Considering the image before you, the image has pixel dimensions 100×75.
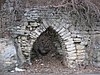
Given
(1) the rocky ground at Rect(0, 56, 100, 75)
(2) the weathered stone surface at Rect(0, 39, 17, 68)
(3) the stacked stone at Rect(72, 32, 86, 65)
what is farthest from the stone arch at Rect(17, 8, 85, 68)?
(2) the weathered stone surface at Rect(0, 39, 17, 68)

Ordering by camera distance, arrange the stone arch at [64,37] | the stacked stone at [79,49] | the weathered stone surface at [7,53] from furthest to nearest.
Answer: the stacked stone at [79,49], the stone arch at [64,37], the weathered stone surface at [7,53]

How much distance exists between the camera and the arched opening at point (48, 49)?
8.59 m

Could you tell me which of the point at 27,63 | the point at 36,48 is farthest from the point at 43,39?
the point at 27,63

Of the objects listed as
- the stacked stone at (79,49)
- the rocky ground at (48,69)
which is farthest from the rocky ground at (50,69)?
the stacked stone at (79,49)

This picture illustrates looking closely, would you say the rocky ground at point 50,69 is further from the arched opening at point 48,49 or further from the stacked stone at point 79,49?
the stacked stone at point 79,49

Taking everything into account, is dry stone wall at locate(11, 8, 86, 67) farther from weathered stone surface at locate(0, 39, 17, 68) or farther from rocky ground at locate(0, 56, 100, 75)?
weathered stone surface at locate(0, 39, 17, 68)

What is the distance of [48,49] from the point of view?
8.77 meters

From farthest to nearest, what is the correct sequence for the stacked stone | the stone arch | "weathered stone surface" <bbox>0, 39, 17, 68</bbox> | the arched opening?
the arched opening, the stacked stone, the stone arch, "weathered stone surface" <bbox>0, 39, 17, 68</bbox>

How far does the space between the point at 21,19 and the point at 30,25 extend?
1.07 feet

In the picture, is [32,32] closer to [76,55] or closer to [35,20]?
[35,20]

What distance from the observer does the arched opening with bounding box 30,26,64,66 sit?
859 centimetres

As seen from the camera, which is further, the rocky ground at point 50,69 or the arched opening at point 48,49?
the arched opening at point 48,49

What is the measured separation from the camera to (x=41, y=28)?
8008 millimetres

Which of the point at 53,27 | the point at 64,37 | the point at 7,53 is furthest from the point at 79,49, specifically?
the point at 7,53
